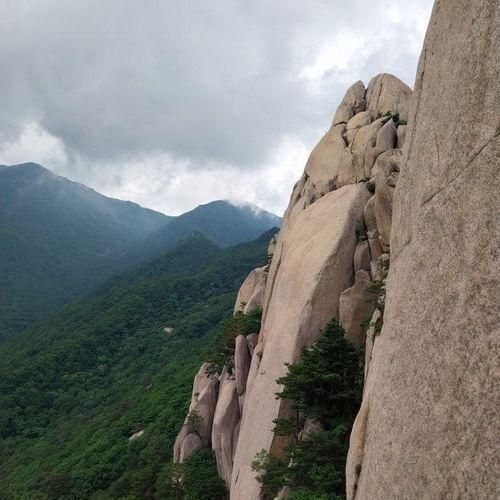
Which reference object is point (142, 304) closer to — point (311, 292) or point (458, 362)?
point (311, 292)

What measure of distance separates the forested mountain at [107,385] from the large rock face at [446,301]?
25880 millimetres

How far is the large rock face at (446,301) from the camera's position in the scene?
723cm

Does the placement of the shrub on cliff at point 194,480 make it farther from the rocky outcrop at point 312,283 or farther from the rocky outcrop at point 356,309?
the rocky outcrop at point 356,309

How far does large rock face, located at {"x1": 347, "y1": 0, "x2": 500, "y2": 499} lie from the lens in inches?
285

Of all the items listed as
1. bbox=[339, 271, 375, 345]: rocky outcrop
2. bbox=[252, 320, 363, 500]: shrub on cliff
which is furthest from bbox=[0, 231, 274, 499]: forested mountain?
bbox=[339, 271, 375, 345]: rocky outcrop

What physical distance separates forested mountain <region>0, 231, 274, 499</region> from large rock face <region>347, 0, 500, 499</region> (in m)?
25.9

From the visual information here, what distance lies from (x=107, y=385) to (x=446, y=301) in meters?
79.1

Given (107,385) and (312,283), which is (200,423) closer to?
(312,283)

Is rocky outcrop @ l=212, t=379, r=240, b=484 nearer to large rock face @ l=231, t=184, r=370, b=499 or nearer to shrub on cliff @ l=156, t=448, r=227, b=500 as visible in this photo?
shrub on cliff @ l=156, t=448, r=227, b=500

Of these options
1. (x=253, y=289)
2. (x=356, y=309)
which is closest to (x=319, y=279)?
(x=356, y=309)

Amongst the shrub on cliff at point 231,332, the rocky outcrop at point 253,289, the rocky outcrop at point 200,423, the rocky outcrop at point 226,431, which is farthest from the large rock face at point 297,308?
the rocky outcrop at point 253,289

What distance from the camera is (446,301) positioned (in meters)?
8.52

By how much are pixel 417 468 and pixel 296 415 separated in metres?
10.8

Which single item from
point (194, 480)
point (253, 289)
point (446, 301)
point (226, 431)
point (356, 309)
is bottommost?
point (194, 480)
